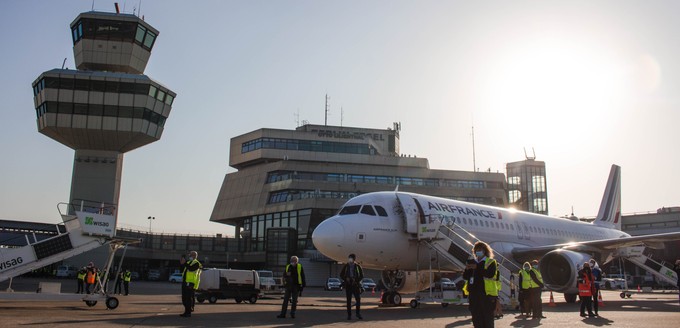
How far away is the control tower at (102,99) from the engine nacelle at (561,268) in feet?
166

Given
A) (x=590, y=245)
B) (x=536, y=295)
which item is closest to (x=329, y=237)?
(x=536, y=295)

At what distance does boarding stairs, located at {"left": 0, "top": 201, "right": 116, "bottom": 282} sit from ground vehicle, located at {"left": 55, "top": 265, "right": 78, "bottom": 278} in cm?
5391

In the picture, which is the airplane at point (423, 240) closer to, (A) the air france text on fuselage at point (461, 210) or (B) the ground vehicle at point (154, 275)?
(A) the air france text on fuselage at point (461, 210)

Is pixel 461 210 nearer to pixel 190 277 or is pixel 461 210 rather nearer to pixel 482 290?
pixel 190 277

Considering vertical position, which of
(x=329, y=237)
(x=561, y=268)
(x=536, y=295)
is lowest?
(x=536, y=295)

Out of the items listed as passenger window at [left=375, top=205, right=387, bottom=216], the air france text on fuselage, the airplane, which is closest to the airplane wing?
the airplane

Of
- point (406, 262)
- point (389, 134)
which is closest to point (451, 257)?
point (406, 262)

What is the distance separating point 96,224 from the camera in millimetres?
17297

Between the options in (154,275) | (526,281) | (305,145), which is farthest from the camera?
(305,145)

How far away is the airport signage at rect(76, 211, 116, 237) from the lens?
1705 centimetres

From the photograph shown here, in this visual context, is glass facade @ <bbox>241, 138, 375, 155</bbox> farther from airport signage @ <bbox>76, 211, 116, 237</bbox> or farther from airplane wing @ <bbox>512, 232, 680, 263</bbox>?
airport signage @ <bbox>76, 211, 116, 237</bbox>

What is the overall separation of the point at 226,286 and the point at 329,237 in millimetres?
6657

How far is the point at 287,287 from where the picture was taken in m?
15.0

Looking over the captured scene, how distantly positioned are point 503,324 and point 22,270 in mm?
13189
